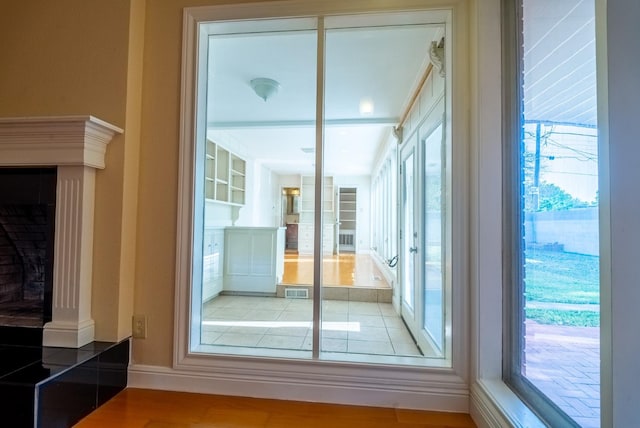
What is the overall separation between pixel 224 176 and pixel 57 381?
11.3 feet

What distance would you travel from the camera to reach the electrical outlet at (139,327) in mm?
1866

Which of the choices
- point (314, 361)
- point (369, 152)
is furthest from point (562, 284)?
point (369, 152)

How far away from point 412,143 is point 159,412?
291 centimetres

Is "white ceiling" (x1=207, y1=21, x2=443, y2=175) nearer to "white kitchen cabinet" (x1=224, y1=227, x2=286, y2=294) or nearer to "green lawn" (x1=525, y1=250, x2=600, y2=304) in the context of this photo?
"white kitchen cabinet" (x1=224, y1=227, x2=286, y2=294)

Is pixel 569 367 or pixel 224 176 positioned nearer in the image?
pixel 569 367

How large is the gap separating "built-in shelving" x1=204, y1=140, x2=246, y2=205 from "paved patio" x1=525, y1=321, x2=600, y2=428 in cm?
345

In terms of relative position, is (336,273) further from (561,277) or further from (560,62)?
(560,62)

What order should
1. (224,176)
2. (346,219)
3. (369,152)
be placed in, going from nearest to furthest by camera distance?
(224,176) < (369,152) < (346,219)

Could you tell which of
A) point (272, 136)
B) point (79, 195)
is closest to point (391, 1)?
point (79, 195)

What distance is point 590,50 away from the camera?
3.26 ft

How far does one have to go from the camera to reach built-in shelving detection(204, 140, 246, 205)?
3.98m

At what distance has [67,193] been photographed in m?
1.73

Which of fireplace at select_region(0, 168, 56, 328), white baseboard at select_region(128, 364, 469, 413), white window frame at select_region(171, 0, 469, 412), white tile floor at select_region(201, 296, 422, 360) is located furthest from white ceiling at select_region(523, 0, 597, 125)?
fireplace at select_region(0, 168, 56, 328)

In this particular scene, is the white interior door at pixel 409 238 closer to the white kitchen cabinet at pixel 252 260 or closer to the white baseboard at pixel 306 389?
the white baseboard at pixel 306 389
